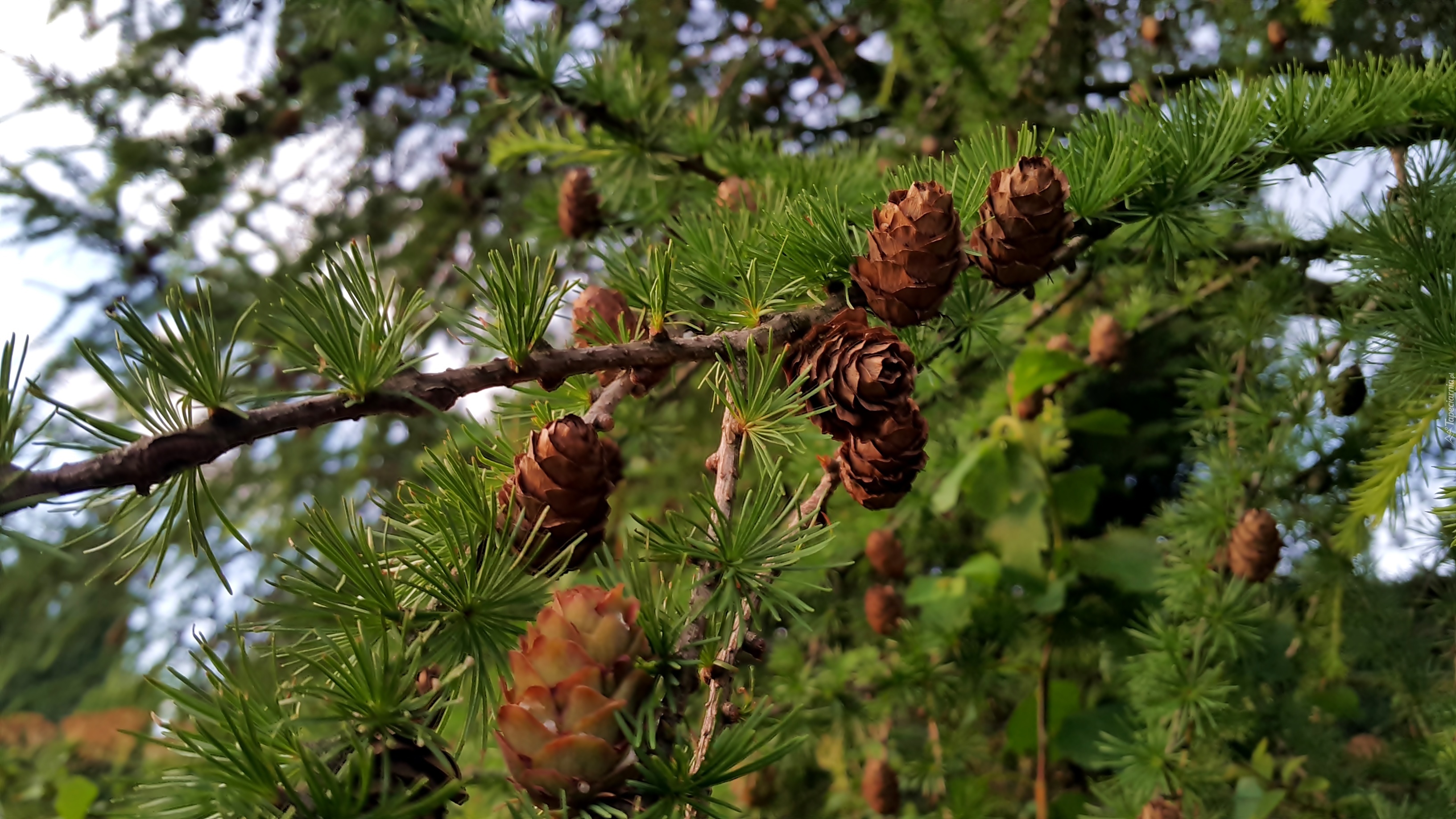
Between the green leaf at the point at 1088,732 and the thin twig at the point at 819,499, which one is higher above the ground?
the thin twig at the point at 819,499

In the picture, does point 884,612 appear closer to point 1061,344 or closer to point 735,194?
point 1061,344

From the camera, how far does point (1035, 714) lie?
0.85 metres

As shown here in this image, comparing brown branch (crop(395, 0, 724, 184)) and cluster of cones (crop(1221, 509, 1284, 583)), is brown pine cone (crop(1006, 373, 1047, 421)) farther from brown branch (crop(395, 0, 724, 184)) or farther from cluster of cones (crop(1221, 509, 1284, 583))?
brown branch (crop(395, 0, 724, 184))

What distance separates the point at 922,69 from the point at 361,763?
4.06 feet

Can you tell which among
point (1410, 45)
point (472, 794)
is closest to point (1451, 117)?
point (1410, 45)

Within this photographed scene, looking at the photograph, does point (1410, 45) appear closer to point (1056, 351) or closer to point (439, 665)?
point (1056, 351)

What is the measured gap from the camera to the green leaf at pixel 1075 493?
91 cm

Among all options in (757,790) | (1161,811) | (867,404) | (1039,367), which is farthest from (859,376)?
(757,790)

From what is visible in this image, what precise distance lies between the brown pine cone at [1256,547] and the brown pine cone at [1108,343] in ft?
0.75

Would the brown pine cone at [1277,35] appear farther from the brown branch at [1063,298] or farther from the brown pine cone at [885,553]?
the brown pine cone at [885,553]

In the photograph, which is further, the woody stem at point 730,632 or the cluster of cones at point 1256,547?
the cluster of cones at point 1256,547

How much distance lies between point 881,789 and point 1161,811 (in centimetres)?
31

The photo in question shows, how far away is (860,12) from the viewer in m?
1.18

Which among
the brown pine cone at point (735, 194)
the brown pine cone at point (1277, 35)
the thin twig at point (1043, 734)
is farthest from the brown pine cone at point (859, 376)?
the brown pine cone at point (1277, 35)
